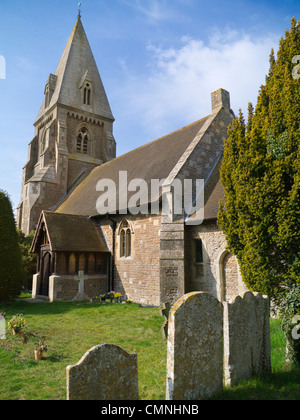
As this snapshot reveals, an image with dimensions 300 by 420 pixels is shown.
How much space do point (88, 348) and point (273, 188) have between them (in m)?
5.22

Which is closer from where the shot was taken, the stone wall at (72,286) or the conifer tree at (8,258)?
the conifer tree at (8,258)

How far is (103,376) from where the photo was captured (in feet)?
10.5

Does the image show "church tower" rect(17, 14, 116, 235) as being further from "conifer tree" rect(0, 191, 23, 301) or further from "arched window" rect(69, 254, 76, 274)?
"arched window" rect(69, 254, 76, 274)

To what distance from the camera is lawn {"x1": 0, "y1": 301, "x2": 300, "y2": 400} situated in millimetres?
4289

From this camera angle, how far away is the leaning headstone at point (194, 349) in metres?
3.70

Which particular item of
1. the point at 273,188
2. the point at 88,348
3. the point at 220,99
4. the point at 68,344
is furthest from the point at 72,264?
the point at 273,188

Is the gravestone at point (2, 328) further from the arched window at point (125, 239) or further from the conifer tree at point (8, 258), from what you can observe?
the arched window at point (125, 239)

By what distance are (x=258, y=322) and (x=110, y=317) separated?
6054 millimetres

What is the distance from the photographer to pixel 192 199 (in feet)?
42.2

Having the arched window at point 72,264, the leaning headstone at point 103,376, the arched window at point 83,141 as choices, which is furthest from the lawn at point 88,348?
the arched window at point 83,141

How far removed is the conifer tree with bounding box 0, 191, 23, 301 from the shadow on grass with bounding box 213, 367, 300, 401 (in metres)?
11.7

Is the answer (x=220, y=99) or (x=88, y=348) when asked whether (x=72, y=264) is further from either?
(x=220, y=99)

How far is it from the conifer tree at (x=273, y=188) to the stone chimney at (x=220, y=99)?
796 centimetres
